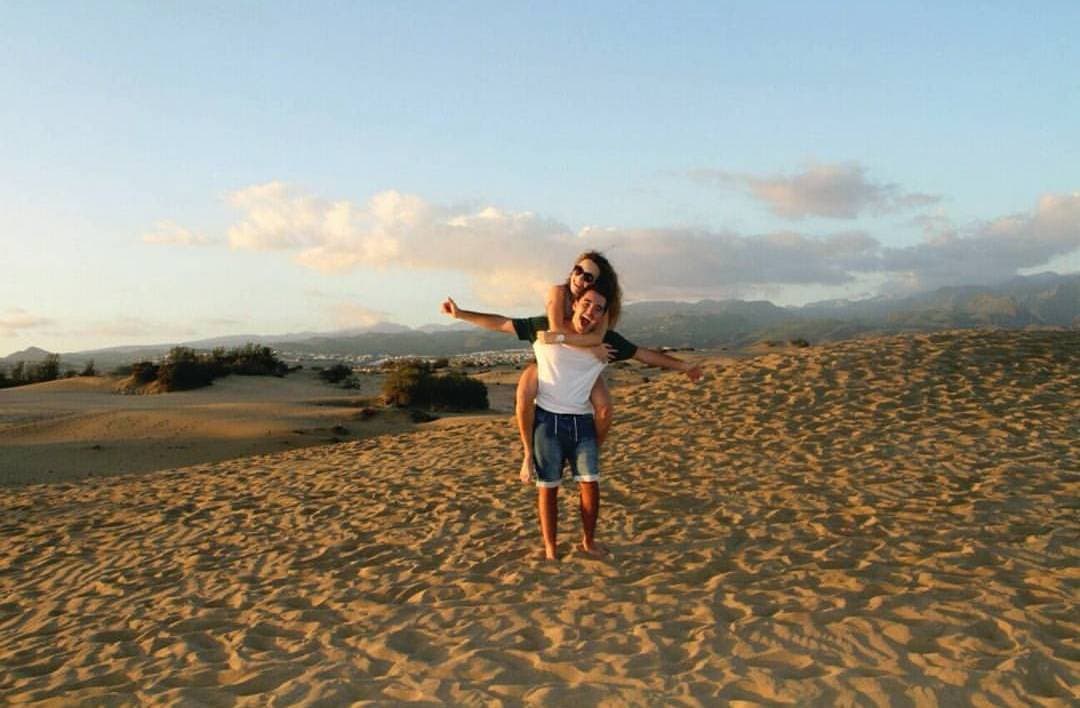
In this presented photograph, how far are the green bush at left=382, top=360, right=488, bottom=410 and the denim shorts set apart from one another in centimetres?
1694

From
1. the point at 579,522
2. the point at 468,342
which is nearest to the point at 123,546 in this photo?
the point at 579,522

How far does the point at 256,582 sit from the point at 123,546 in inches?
96.2

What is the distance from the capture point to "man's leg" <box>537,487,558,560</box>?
5910mm

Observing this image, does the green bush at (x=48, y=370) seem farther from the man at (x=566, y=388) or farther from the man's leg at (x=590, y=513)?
the man at (x=566, y=388)

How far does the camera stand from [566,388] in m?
5.61

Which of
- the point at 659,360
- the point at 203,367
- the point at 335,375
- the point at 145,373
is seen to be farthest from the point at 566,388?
the point at 335,375

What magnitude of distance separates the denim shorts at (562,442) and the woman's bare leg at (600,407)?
0.24ft

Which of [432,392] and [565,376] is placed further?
[432,392]

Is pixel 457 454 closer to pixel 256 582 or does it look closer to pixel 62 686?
pixel 256 582

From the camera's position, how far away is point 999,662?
4121 mm

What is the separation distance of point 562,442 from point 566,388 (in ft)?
1.31

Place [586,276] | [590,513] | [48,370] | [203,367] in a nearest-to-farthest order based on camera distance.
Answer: [586,276] < [590,513] < [203,367] < [48,370]

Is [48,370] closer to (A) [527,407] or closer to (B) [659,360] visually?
(A) [527,407]

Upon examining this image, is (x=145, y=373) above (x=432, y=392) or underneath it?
above
